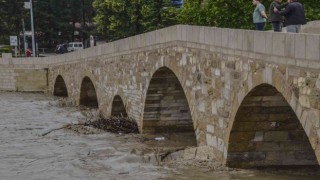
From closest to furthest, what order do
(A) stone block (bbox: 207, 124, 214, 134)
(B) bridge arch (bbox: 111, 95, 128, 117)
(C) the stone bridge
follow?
1. (C) the stone bridge
2. (A) stone block (bbox: 207, 124, 214, 134)
3. (B) bridge arch (bbox: 111, 95, 128, 117)

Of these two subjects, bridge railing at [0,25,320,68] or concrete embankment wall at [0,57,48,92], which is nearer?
bridge railing at [0,25,320,68]

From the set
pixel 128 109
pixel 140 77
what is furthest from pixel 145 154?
pixel 128 109

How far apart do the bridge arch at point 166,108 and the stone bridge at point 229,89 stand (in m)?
0.03

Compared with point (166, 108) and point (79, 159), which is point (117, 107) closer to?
point (166, 108)

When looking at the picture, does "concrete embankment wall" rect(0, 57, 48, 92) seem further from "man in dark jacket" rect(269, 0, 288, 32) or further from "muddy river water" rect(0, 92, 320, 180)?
"man in dark jacket" rect(269, 0, 288, 32)

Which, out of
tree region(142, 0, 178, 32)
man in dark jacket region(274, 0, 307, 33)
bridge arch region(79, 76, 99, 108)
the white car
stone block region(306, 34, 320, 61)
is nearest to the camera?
stone block region(306, 34, 320, 61)

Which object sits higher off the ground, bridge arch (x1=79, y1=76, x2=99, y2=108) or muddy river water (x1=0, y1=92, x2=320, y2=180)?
bridge arch (x1=79, y1=76, x2=99, y2=108)

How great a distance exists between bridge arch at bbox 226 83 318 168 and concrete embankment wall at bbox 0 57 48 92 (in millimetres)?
24083

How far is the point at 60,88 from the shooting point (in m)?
32.5

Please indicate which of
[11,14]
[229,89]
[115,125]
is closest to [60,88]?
[115,125]

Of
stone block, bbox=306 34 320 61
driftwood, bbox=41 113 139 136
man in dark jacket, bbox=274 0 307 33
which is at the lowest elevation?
driftwood, bbox=41 113 139 136

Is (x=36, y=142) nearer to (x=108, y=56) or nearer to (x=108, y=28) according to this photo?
(x=108, y=56)

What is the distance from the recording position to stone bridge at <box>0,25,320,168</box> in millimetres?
8203

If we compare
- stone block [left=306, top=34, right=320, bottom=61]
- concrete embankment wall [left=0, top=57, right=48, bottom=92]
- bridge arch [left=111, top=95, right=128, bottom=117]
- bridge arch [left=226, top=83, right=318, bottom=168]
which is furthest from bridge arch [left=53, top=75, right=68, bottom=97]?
stone block [left=306, top=34, right=320, bottom=61]
